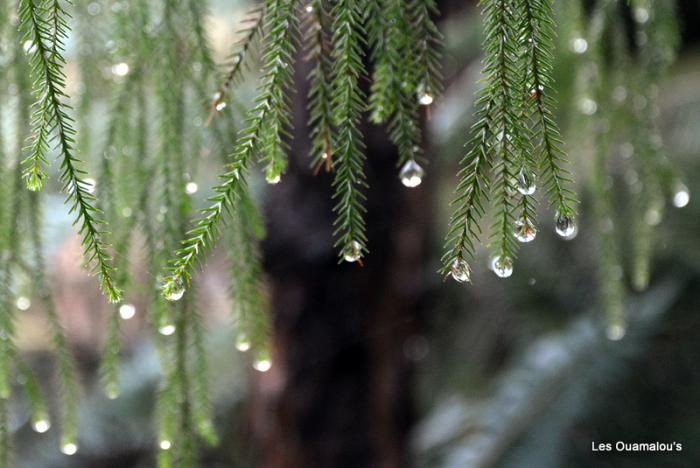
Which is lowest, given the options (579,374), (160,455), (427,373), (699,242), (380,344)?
(160,455)

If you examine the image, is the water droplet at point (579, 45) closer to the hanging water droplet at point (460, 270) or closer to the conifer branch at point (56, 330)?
the hanging water droplet at point (460, 270)

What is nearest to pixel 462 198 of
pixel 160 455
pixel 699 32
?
pixel 160 455

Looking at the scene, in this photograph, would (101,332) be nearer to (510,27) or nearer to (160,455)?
(160,455)

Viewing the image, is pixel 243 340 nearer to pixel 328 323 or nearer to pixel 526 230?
pixel 526 230

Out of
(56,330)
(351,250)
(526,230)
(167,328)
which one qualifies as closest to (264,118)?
(351,250)

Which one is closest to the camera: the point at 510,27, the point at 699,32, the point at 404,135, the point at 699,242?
the point at 510,27
